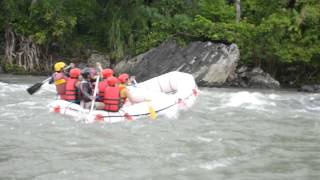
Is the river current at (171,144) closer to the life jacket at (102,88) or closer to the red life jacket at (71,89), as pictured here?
the red life jacket at (71,89)

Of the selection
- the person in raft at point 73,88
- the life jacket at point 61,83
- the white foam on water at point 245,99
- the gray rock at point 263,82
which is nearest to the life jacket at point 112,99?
the person in raft at point 73,88

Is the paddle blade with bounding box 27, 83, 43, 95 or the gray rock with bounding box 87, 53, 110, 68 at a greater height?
the paddle blade with bounding box 27, 83, 43, 95

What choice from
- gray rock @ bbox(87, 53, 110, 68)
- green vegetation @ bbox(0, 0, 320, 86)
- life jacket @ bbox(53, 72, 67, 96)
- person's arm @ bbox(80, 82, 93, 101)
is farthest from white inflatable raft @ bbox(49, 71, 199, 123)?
gray rock @ bbox(87, 53, 110, 68)

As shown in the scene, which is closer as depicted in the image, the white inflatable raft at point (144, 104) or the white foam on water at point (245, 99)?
the white inflatable raft at point (144, 104)

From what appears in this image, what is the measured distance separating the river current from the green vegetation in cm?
602

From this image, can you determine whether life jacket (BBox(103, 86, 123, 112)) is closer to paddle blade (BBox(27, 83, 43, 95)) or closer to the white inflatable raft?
the white inflatable raft

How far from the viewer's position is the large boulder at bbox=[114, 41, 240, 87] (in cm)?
1827

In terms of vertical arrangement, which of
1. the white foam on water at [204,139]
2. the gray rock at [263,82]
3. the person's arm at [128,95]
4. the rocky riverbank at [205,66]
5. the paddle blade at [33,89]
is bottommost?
the gray rock at [263,82]

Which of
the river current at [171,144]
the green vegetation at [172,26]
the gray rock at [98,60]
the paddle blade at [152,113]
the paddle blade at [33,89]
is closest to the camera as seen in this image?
the river current at [171,144]

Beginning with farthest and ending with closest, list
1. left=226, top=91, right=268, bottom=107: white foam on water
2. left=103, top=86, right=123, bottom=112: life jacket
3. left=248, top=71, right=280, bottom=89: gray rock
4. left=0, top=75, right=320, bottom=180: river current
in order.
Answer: left=248, top=71, right=280, bottom=89: gray rock
left=226, top=91, right=268, bottom=107: white foam on water
left=103, top=86, right=123, bottom=112: life jacket
left=0, top=75, right=320, bottom=180: river current

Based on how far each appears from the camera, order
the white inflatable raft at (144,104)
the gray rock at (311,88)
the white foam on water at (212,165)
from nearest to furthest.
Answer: the white foam on water at (212,165), the white inflatable raft at (144,104), the gray rock at (311,88)

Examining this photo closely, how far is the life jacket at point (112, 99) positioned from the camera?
11141 millimetres

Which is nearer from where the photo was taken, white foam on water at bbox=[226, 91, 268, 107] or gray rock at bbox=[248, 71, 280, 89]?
white foam on water at bbox=[226, 91, 268, 107]

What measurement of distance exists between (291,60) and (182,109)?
785 centimetres
